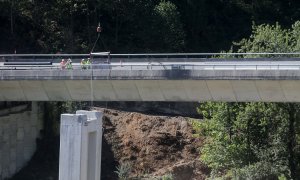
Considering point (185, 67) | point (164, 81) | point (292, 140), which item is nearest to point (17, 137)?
point (164, 81)

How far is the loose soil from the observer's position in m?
54.8

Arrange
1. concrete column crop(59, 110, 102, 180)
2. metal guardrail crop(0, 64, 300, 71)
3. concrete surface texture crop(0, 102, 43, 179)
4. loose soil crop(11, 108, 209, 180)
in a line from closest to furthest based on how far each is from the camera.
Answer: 1. concrete column crop(59, 110, 102, 180)
2. metal guardrail crop(0, 64, 300, 71)
3. concrete surface texture crop(0, 102, 43, 179)
4. loose soil crop(11, 108, 209, 180)

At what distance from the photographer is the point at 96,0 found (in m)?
67.2

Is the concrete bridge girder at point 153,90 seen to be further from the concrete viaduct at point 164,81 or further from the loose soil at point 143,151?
the loose soil at point 143,151

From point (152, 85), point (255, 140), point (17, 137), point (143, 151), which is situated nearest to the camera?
point (152, 85)

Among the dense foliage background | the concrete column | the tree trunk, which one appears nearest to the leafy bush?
the tree trunk

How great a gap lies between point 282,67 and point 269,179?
7490mm

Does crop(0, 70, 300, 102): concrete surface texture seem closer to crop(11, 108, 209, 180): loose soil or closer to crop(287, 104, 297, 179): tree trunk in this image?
crop(287, 104, 297, 179): tree trunk

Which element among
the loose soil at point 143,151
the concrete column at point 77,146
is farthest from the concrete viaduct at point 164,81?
the concrete column at point 77,146

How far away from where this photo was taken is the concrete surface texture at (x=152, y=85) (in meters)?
45.3

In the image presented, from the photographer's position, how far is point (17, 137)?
54.5m

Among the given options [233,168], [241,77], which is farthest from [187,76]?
[233,168]

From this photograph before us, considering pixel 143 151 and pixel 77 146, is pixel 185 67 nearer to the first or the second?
pixel 143 151

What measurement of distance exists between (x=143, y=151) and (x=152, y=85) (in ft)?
30.1
